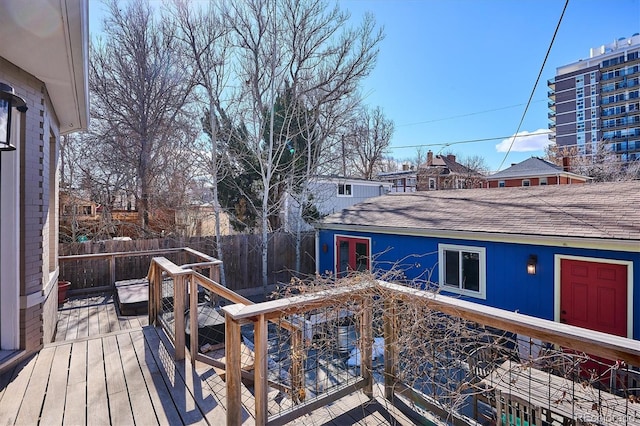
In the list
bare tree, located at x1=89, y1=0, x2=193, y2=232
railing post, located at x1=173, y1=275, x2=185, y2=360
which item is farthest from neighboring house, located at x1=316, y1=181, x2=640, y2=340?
bare tree, located at x1=89, y1=0, x2=193, y2=232

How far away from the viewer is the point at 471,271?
7277 mm

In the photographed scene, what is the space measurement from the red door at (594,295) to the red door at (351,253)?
474cm

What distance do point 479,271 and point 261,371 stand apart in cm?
628

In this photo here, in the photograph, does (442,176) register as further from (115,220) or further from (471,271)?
(115,220)

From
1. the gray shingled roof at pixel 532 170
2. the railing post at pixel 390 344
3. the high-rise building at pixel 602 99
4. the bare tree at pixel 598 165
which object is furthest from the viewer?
the high-rise building at pixel 602 99

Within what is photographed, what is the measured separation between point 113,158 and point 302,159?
6.76m

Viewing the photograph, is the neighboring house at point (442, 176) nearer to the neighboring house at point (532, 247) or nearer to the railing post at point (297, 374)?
the neighboring house at point (532, 247)

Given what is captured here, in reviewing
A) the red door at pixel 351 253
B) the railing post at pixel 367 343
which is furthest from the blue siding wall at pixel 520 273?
the railing post at pixel 367 343

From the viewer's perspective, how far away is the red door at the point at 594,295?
5.28 meters

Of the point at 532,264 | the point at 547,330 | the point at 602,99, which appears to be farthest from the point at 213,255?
the point at 602,99

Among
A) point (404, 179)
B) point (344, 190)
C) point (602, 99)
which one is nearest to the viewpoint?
point (344, 190)

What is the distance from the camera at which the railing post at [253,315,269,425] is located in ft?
6.56

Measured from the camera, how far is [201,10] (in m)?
10.5

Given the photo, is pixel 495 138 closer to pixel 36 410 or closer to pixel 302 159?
pixel 302 159
